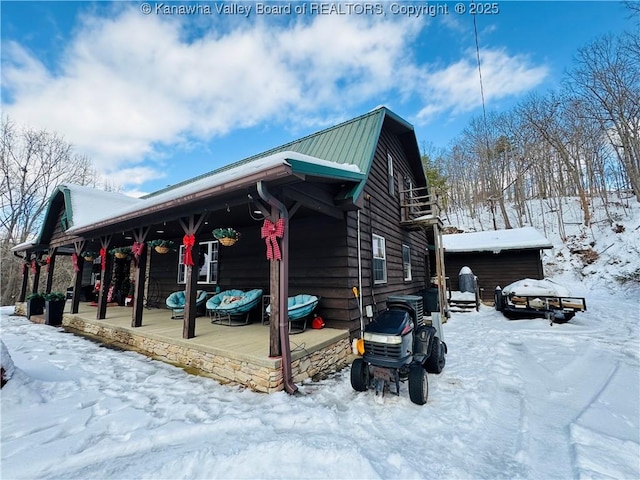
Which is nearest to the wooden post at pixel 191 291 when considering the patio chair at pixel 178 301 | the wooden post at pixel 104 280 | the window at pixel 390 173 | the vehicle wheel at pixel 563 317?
the patio chair at pixel 178 301

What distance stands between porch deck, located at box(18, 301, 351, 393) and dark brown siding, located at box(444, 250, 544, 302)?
11353 millimetres

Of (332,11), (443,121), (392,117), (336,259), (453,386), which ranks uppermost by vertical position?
(443,121)

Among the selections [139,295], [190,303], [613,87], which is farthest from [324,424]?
[613,87]

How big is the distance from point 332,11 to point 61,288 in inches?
939

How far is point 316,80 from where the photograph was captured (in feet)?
31.9

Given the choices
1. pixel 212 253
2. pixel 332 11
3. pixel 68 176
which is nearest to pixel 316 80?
pixel 332 11

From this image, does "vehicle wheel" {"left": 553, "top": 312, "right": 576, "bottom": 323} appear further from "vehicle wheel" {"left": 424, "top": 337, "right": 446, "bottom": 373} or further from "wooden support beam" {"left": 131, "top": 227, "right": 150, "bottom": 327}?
"wooden support beam" {"left": 131, "top": 227, "right": 150, "bottom": 327}

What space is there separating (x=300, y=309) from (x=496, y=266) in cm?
1242

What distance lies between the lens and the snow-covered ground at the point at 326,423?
211 cm

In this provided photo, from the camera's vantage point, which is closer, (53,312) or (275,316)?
(275,316)

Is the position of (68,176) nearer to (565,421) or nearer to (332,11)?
(332,11)

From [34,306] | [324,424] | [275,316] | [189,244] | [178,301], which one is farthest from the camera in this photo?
[34,306]

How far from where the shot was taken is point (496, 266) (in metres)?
13.5

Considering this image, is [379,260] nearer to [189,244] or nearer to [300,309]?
[300,309]
